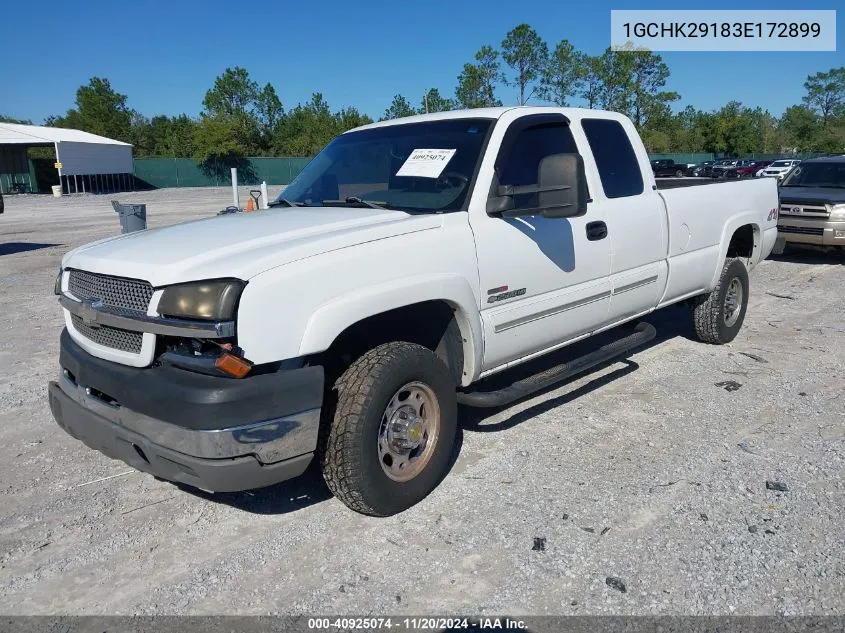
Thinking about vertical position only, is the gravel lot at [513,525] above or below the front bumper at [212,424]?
below

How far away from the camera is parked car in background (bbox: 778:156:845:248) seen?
10492 mm

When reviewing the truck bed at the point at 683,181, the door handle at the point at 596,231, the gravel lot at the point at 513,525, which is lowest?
the gravel lot at the point at 513,525

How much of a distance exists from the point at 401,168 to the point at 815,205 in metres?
9.14

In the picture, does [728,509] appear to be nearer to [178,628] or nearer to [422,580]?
[422,580]

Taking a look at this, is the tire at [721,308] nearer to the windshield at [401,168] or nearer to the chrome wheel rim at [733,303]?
the chrome wheel rim at [733,303]

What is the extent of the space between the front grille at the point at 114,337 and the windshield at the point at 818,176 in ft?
39.5

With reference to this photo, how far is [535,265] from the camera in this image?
3.89 m

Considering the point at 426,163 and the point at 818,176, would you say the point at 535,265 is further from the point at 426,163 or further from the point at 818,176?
the point at 818,176

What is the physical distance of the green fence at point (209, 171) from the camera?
53094 mm

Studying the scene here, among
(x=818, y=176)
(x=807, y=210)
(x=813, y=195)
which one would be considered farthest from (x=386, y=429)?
(x=818, y=176)

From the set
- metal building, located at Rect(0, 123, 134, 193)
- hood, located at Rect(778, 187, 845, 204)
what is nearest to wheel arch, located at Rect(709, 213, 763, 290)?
hood, located at Rect(778, 187, 845, 204)

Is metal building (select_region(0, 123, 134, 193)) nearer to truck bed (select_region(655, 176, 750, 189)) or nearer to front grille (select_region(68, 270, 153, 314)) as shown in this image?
truck bed (select_region(655, 176, 750, 189))

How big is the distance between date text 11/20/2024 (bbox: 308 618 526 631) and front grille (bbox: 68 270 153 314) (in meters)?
1.49

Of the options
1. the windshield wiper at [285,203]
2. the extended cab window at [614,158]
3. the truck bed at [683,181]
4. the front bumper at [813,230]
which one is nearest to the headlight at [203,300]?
the windshield wiper at [285,203]
